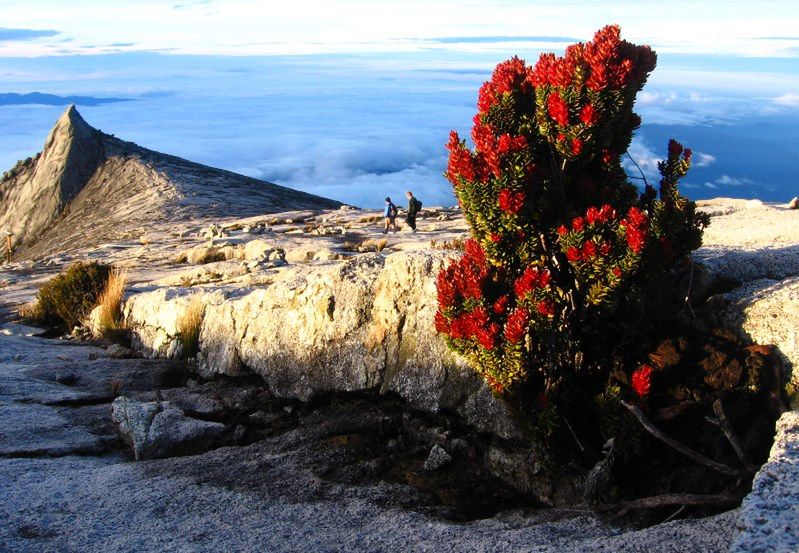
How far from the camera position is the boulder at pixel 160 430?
23.5 feet

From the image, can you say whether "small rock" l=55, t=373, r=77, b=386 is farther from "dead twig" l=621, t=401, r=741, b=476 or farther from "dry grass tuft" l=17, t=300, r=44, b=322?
"dead twig" l=621, t=401, r=741, b=476

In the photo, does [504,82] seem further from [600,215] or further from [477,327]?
[477,327]

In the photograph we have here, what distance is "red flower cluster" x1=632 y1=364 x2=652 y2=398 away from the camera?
215 inches

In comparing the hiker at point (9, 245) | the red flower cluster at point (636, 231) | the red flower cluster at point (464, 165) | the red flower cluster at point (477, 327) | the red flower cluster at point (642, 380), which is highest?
the red flower cluster at point (464, 165)

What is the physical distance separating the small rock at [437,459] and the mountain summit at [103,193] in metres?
27.0

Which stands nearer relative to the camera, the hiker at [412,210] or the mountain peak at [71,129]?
the hiker at [412,210]

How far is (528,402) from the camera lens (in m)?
6.00

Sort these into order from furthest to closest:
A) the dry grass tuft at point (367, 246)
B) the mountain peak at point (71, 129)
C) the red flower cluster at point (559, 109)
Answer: the mountain peak at point (71, 129)
the dry grass tuft at point (367, 246)
the red flower cluster at point (559, 109)

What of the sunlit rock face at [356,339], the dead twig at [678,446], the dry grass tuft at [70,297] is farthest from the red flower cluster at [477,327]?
the dry grass tuft at [70,297]

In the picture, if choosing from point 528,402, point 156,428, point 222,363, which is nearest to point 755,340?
point 528,402

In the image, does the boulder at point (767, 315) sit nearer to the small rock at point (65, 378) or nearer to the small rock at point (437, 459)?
the small rock at point (437, 459)

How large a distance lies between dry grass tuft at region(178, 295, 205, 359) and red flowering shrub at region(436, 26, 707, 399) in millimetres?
5439

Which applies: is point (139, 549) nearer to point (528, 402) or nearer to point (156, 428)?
point (156, 428)

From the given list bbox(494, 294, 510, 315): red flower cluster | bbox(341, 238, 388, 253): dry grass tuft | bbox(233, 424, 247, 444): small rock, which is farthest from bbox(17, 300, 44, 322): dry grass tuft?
bbox(494, 294, 510, 315): red flower cluster
